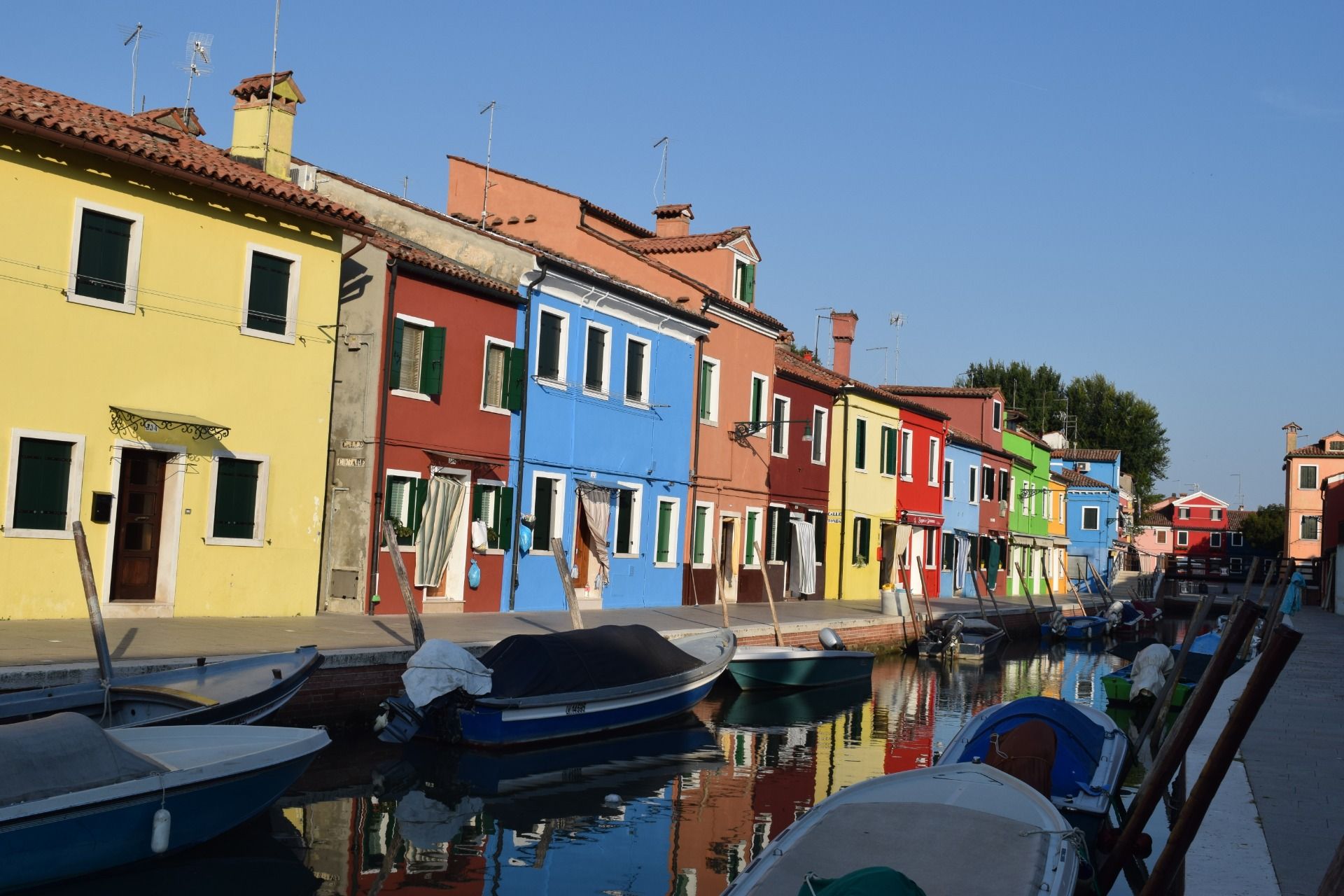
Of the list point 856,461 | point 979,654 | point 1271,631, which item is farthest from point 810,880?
point 856,461

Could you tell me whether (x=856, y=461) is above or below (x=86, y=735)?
above

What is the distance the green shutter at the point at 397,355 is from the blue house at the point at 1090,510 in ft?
155

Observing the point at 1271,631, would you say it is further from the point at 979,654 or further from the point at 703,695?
the point at 979,654

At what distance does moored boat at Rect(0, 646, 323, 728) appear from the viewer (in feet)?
35.7

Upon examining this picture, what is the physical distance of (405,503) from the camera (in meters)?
20.5

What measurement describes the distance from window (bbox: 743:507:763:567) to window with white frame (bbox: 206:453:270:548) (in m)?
14.6

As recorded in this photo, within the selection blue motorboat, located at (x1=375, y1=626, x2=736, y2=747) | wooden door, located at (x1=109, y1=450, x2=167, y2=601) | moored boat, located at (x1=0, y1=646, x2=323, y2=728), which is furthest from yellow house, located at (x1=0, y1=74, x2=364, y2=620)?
blue motorboat, located at (x1=375, y1=626, x2=736, y2=747)

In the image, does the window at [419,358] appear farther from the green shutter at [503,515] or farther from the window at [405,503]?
the green shutter at [503,515]

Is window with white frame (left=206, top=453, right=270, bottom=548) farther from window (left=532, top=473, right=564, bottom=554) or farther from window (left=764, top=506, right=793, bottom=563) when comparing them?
window (left=764, top=506, right=793, bottom=563)

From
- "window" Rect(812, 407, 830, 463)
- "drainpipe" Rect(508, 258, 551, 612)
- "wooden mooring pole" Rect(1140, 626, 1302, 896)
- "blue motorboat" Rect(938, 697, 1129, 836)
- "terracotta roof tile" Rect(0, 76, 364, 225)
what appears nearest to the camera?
"wooden mooring pole" Rect(1140, 626, 1302, 896)

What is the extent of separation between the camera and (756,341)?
102 ft

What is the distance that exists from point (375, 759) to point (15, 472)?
240 inches

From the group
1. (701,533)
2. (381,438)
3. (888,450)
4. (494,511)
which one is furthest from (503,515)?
(888,450)

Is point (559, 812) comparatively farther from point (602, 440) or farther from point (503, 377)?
point (602, 440)
